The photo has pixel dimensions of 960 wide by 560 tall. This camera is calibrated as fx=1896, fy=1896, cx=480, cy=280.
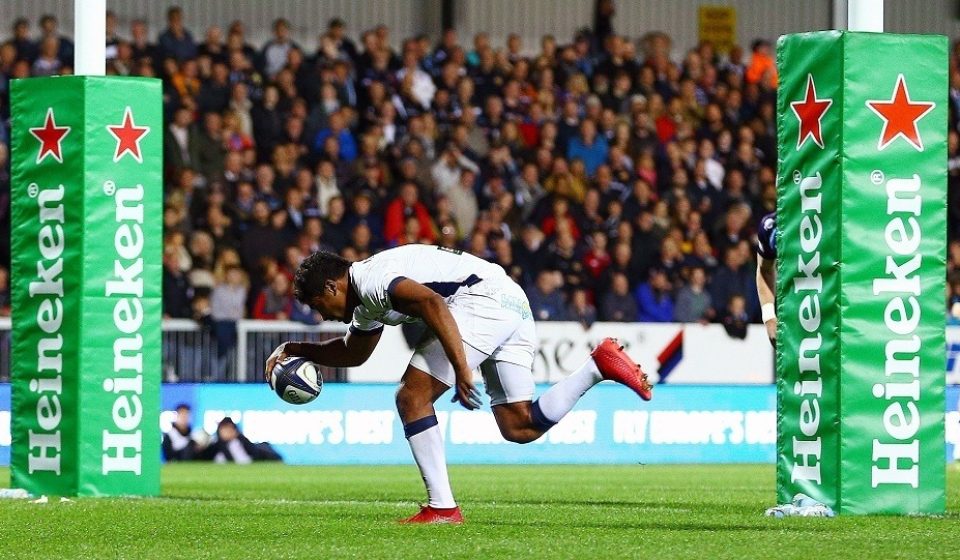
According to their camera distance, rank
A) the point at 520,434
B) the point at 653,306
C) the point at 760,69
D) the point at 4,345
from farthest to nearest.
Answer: the point at 760,69 < the point at 653,306 < the point at 4,345 < the point at 520,434

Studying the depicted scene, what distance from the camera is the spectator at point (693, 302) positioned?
20609mm

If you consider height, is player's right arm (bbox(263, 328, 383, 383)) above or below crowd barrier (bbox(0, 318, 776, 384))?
above

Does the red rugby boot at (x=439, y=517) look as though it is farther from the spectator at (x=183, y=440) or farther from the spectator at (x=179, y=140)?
the spectator at (x=179, y=140)

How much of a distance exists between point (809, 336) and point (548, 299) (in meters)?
10.2

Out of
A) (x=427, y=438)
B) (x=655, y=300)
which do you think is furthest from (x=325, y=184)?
(x=427, y=438)

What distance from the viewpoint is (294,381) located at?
9.79 m

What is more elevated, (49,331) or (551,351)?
(49,331)

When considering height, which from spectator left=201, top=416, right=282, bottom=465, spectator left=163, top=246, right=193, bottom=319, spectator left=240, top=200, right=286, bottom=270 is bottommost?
spectator left=201, top=416, right=282, bottom=465

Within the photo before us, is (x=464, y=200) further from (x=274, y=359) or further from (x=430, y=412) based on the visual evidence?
(x=430, y=412)

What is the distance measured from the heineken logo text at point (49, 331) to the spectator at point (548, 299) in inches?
337

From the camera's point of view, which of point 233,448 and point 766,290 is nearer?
point 766,290

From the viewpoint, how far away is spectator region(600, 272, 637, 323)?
20328 millimetres

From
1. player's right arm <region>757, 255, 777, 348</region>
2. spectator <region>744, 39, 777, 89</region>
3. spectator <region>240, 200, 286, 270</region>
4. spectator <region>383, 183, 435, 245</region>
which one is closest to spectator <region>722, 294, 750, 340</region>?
spectator <region>383, 183, 435, 245</region>

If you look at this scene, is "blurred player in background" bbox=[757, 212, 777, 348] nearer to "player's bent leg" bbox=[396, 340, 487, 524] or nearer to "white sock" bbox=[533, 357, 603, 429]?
"white sock" bbox=[533, 357, 603, 429]
